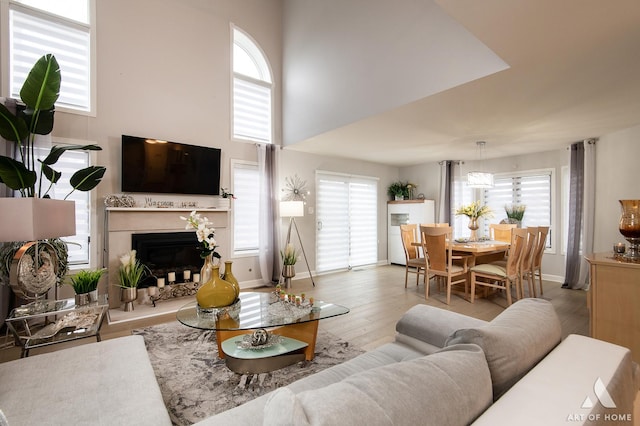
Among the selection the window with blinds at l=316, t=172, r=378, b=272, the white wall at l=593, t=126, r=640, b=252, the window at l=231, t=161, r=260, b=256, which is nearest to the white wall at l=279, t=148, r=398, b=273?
the window with blinds at l=316, t=172, r=378, b=272

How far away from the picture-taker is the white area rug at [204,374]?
6.41 ft

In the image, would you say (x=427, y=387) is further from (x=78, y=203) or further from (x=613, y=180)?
(x=613, y=180)

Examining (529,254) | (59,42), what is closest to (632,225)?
(529,254)

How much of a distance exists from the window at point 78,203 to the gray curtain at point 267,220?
2.35 meters

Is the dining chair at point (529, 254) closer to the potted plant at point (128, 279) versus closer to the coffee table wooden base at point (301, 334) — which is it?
the coffee table wooden base at point (301, 334)

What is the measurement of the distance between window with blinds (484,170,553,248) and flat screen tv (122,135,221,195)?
5.51m

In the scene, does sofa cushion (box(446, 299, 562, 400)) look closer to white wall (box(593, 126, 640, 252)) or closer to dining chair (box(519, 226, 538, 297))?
dining chair (box(519, 226, 538, 297))

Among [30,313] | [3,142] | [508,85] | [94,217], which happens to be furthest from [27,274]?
[508,85]

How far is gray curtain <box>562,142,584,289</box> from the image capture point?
4.81 m

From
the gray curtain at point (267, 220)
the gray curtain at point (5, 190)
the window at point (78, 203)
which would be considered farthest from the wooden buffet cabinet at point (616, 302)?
the gray curtain at point (5, 190)

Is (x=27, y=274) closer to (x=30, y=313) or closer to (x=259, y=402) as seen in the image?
(x=30, y=313)

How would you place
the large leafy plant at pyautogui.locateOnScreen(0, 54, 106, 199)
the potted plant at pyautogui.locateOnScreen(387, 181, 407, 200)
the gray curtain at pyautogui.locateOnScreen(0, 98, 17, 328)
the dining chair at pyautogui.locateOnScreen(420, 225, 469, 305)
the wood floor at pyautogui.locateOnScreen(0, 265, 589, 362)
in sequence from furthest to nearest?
the potted plant at pyautogui.locateOnScreen(387, 181, 407, 200), the dining chair at pyautogui.locateOnScreen(420, 225, 469, 305), the gray curtain at pyautogui.locateOnScreen(0, 98, 17, 328), the wood floor at pyautogui.locateOnScreen(0, 265, 589, 362), the large leafy plant at pyautogui.locateOnScreen(0, 54, 106, 199)

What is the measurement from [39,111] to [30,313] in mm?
2104

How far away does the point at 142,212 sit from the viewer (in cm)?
→ 403
